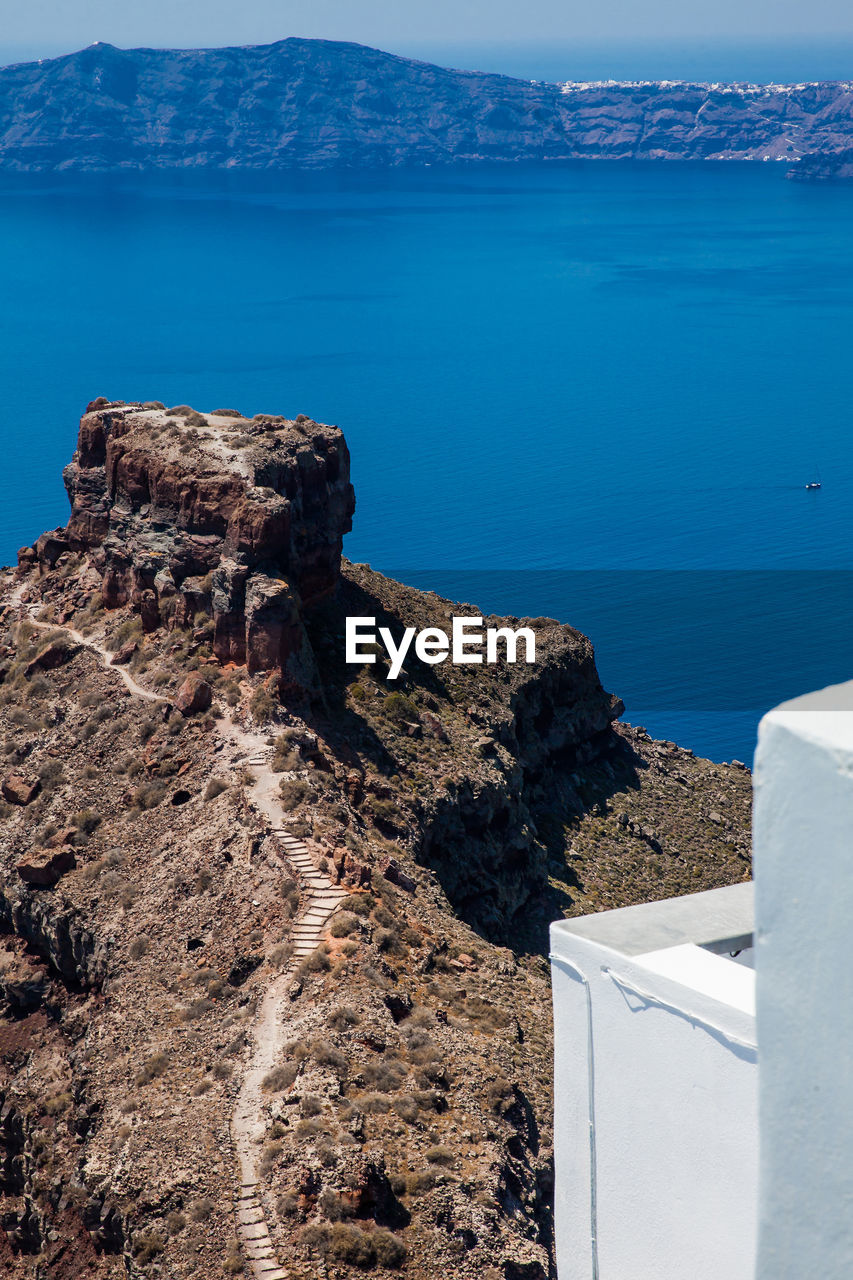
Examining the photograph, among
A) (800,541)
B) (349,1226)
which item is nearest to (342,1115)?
(349,1226)

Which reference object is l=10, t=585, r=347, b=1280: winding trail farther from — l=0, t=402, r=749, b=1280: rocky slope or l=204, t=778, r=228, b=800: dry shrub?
l=204, t=778, r=228, b=800: dry shrub

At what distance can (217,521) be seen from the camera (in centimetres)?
4428

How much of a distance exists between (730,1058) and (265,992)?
73.0 feet

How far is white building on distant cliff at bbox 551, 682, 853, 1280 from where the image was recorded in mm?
6414

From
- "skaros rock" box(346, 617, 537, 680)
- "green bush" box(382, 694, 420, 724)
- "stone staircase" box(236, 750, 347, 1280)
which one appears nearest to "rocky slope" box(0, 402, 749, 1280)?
"stone staircase" box(236, 750, 347, 1280)

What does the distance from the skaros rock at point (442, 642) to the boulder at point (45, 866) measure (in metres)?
12.5

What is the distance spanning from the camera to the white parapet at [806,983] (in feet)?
20.7

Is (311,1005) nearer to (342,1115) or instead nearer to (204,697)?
(342,1115)

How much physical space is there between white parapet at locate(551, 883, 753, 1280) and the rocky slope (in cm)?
1401

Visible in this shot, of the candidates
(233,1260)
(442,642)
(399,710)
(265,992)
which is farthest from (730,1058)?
(442,642)

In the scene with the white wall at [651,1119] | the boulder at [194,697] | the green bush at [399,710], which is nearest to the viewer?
the white wall at [651,1119]

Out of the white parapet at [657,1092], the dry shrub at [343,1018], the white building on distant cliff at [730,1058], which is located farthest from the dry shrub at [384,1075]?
the white building on distant cliff at [730,1058]

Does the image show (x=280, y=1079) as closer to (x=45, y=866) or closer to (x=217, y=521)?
(x=45, y=866)

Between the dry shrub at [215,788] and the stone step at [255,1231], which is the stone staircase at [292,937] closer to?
the stone step at [255,1231]
